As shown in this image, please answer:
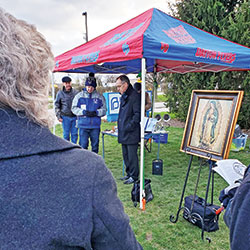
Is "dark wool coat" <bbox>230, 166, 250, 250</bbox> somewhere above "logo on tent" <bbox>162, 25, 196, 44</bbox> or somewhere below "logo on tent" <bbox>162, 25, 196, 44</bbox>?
below

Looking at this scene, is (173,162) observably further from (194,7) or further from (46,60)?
(194,7)

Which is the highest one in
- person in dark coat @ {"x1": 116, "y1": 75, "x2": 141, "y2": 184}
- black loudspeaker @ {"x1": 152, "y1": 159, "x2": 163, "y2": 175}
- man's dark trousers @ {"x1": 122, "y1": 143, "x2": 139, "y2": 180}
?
person in dark coat @ {"x1": 116, "y1": 75, "x2": 141, "y2": 184}

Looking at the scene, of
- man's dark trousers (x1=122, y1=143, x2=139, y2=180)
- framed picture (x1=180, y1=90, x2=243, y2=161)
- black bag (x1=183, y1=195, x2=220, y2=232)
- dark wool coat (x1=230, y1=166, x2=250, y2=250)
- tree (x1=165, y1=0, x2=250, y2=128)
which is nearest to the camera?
dark wool coat (x1=230, y1=166, x2=250, y2=250)

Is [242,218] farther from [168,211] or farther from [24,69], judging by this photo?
[168,211]

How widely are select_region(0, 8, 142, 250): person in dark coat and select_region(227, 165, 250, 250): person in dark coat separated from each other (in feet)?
1.88

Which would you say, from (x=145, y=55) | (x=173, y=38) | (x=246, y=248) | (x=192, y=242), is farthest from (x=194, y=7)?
(x=246, y=248)

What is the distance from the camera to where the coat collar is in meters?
0.54

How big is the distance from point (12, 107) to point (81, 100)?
12.7 ft

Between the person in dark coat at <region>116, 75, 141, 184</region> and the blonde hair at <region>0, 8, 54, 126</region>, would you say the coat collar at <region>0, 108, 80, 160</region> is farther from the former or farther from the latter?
the person in dark coat at <region>116, 75, 141, 184</region>

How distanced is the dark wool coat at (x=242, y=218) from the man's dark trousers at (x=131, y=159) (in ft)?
9.02

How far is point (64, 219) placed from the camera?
0.58 meters

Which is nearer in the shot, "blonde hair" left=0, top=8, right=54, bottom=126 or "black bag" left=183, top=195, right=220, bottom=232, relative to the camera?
"blonde hair" left=0, top=8, right=54, bottom=126

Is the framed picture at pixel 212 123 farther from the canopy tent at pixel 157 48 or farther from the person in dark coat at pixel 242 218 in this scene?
the person in dark coat at pixel 242 218

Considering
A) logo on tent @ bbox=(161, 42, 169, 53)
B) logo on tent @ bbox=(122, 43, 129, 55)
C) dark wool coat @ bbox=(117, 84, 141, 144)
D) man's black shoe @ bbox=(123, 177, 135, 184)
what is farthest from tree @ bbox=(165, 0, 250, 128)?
logo on tent @ bbox=(122, 43, 129, 55)
